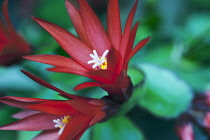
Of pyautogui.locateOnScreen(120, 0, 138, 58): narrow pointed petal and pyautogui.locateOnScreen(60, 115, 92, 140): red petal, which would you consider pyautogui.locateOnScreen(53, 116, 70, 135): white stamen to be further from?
pyautogui.locateOnScreen(120, 0, 138, 58): narrow pointed petal

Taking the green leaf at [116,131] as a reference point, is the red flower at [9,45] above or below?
above

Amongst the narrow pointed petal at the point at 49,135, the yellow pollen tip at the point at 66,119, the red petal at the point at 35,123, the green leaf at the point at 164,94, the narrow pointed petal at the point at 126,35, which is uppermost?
the narrow pointed petal at the point at 126,35

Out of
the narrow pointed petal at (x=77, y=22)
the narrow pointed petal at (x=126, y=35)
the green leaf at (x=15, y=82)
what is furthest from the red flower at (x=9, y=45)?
the narrow pointed petal at (x=126, y=35)

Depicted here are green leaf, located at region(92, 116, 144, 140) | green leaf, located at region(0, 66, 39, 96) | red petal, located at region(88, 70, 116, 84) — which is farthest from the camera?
green leaf, located at region(0, 66, 39, 96)

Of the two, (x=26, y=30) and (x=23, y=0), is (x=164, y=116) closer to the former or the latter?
(x=26, y=30)

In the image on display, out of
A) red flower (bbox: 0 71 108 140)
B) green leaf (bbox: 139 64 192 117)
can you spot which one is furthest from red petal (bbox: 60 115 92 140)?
green leaf (bbox: 139 64 192 117)

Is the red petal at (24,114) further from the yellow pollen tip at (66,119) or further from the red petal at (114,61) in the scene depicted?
the red petal at (114,61)

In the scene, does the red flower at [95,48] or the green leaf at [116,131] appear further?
the green leaf at [116,131]

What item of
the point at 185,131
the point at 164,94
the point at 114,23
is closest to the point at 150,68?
the point at 164,94
